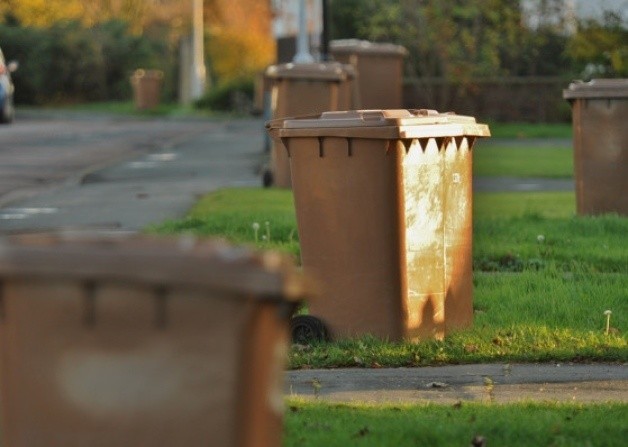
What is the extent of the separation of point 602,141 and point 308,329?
6.14 meters

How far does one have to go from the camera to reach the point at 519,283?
10250mm

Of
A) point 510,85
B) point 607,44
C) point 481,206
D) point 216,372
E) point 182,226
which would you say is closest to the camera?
point 216,372

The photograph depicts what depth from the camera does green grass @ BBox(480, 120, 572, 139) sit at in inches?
1321

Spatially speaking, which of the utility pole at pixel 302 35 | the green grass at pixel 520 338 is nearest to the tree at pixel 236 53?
the utility pole at pixel 302 35

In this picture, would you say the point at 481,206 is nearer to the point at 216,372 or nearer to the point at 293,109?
the point at 293,109

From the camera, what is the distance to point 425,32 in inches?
1473

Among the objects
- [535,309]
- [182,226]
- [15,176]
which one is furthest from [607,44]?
[535,309]

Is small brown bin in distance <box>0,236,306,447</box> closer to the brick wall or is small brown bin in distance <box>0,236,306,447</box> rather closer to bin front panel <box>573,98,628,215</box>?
bin front panel <box>573,98,628,215</box>

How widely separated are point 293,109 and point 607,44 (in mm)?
15637

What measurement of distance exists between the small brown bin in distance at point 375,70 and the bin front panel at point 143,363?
23.2m

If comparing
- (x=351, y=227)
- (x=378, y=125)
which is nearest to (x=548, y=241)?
(x=351, y=227)

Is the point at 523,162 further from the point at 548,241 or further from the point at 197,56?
the point at 197,56

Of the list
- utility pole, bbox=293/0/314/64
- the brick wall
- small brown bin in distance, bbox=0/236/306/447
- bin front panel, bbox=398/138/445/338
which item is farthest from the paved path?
the brick wall

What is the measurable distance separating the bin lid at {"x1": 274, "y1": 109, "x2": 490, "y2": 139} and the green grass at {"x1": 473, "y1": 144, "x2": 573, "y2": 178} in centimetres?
1392
